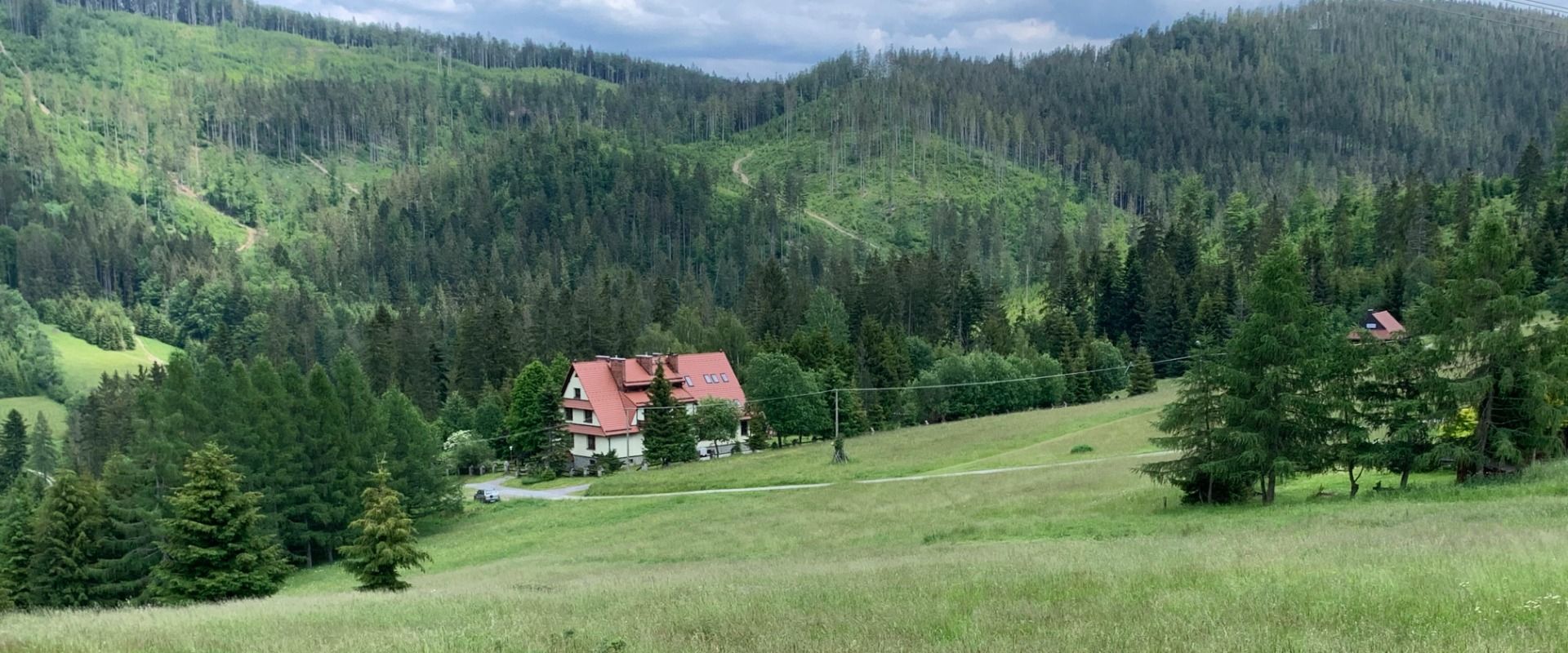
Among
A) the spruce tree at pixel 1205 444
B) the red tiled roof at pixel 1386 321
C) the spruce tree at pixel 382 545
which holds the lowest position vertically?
the spruce tree at pixel 382 545

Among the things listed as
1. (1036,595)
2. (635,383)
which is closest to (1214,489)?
(1036,595)

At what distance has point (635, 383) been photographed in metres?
83.6

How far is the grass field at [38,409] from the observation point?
13912cm

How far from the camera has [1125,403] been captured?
78250 millimetres

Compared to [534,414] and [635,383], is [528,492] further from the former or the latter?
[635,383]

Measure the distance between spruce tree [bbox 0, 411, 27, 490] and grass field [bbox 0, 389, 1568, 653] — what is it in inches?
4150

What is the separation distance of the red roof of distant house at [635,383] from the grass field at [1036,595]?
154 feet

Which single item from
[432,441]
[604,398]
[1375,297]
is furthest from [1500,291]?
[1375,297]

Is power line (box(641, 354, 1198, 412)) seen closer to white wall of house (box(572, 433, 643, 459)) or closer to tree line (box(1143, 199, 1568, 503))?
white wall of house (box(572, 433, 643, 459))

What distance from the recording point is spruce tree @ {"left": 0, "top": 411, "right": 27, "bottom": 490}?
109 meters

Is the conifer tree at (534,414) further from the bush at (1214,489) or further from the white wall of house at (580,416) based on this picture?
the bush at (1214,489)

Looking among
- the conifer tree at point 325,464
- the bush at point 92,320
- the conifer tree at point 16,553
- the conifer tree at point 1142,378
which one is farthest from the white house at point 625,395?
the bush at point 92,320

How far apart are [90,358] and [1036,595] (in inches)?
7624

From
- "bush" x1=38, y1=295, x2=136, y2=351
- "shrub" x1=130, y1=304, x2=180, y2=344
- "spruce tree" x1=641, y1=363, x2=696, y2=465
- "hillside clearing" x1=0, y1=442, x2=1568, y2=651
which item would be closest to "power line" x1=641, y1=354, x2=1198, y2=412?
"spruce tree" x1=641, y1=363, x2=696, y2=465
